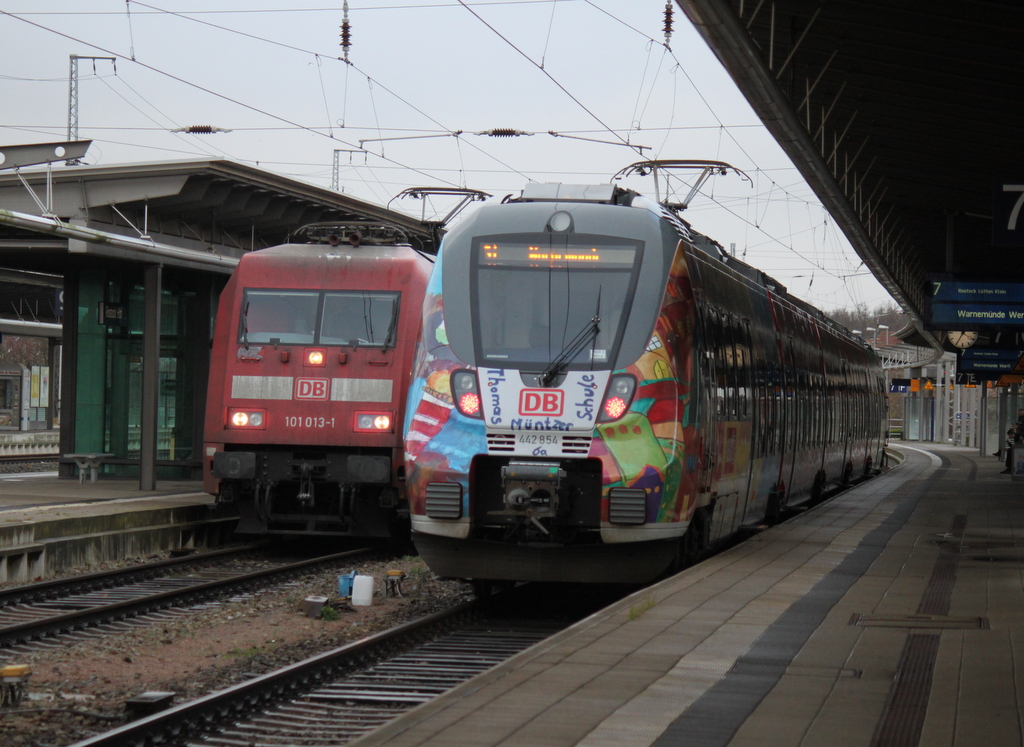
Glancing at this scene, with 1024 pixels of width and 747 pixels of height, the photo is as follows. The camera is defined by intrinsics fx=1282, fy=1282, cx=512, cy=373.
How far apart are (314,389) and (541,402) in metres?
4.88

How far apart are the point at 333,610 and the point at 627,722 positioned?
5.64 m

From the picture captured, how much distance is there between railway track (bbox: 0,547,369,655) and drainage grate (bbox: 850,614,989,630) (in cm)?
550

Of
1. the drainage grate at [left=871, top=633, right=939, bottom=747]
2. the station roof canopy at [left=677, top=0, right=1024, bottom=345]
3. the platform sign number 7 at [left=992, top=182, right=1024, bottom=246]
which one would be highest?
the station roof canopy at [left=677, top=0, right=1024, bottom=345]

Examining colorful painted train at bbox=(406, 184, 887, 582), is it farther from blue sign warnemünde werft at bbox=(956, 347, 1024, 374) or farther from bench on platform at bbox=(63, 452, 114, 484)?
blue sign warnemünde werft at bbox=(956, 347, 1024, 374)

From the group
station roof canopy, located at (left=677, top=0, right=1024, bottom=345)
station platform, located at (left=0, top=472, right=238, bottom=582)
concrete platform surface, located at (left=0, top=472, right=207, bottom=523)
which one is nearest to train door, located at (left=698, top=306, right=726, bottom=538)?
station roof canopy, located at (left=677, top=0, right=1024, bottom=345)

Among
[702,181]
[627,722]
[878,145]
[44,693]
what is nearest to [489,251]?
[44,693]

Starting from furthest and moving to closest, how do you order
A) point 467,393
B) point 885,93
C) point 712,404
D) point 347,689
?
point 885,93 → point 712,404 → point 467,393 → point 347,689

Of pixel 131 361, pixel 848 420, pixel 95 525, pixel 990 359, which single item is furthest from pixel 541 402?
pixel 990 359

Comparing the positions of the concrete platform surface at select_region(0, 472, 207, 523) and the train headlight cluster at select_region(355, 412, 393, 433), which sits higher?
the train headlight cluster at select_region(355, 412, 393, 433)

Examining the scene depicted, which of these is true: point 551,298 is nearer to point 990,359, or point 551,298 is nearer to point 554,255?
point 554,255

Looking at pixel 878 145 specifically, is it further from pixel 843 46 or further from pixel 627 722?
pixel 627 722

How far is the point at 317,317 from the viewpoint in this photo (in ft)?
46.8

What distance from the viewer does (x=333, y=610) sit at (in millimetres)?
10477

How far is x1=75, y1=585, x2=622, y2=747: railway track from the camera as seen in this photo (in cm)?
649
